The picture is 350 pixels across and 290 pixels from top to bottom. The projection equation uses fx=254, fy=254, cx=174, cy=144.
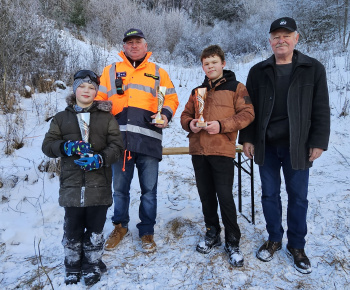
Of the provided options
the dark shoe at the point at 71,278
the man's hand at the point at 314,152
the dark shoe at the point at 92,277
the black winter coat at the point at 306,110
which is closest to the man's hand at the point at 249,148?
the black winter coat at the point at 306,110

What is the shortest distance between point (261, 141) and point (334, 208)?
75.9 inches

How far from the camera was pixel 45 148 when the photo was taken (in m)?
2.09

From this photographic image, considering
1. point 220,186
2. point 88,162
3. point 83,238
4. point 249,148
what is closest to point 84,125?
point 88,162

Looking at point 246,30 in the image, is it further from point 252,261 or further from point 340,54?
point 252,261

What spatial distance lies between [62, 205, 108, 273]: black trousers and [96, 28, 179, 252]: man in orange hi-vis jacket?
0.50 m

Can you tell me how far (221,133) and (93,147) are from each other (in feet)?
3.90

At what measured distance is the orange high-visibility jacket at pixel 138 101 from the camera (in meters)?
2.58

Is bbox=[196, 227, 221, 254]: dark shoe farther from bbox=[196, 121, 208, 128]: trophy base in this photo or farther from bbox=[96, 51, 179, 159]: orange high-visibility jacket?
bbox=[196, 121, 208, 128]: trophy base

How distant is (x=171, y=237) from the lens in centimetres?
298

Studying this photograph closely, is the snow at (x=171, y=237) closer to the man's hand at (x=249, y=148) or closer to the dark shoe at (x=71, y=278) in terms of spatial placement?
the dark shoe at (x=71, y=278)

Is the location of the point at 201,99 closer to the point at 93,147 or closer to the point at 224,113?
the point at 224,113

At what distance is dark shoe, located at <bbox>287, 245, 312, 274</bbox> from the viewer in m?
2.33

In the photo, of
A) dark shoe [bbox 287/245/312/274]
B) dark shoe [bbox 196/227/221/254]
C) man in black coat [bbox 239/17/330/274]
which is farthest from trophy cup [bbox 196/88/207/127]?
dark shoe [bbox 287/245/312/274]

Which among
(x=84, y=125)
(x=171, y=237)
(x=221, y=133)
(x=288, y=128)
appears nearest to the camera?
(x=84, y=125)
